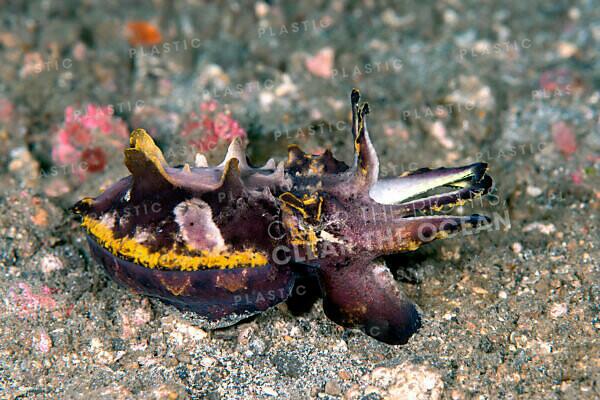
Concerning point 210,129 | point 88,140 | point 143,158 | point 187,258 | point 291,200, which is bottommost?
point 88,140

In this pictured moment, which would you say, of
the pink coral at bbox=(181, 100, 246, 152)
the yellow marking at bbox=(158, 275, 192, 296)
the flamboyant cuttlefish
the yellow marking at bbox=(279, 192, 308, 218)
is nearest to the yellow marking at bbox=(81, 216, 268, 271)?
the flamboyant cuttlefish

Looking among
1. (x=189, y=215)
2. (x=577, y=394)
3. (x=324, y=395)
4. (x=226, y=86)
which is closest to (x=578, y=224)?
(x=577, y=394)

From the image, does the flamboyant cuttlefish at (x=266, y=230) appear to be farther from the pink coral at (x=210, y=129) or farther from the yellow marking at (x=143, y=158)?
the pink coral at (x=210, y=129)

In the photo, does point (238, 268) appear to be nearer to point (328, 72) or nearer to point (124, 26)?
point (328, 72)

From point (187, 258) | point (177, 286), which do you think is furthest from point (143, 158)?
point (177, 286)

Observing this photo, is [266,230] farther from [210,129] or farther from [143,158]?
[210,129]

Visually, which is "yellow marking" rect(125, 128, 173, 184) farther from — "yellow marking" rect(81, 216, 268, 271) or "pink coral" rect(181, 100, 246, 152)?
"pink coral" rect(181, 100, 246, 152)
